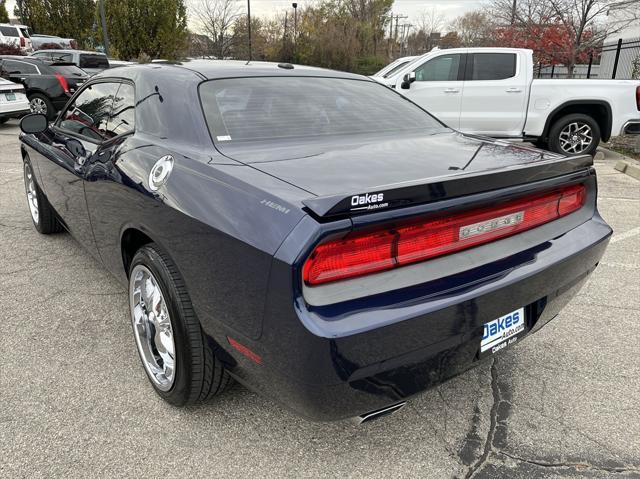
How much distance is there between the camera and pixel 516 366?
282cm

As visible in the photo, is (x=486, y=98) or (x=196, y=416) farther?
(x=486, y=98)

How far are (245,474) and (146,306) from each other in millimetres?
961

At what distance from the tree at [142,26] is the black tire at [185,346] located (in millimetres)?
33513

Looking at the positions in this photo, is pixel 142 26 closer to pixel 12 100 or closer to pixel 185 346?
pixel 12 100

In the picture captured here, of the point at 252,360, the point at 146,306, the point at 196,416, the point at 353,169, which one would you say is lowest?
the point at 196,416

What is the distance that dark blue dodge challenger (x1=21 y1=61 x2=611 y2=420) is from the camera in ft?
5.45

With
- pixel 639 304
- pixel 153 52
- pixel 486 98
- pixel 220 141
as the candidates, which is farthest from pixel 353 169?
pixel 153 52

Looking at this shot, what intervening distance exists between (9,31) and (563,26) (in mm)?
27652

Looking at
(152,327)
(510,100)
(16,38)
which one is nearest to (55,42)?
(16,38)

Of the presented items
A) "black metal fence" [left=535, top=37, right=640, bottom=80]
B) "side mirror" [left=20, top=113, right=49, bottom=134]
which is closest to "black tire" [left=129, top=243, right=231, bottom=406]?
"side mirror" [left=20, top=113, right=49, bottom=134]

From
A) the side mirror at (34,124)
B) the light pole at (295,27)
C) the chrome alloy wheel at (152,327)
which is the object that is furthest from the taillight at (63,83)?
the light pole at (295,27)

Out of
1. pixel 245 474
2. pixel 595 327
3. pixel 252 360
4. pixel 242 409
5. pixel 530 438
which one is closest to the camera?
pixel 252 360

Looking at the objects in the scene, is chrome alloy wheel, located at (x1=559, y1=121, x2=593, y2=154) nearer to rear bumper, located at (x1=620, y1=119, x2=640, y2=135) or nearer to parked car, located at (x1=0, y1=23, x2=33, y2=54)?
rear bumper, located at (x1=620, y1=119, x2=640, y2=135)

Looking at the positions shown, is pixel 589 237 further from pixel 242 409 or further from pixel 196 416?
pixel 196 416
